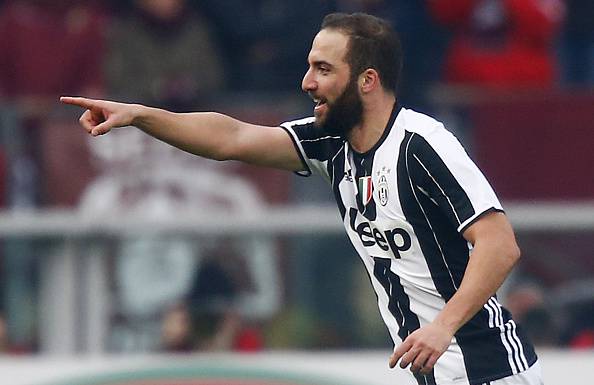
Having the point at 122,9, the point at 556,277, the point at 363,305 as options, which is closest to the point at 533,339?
the point at 556,277

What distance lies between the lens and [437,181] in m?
4.91

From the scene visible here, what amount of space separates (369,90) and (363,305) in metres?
2.42

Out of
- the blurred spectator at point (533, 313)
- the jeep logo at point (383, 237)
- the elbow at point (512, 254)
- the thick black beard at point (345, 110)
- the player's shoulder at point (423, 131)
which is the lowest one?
the blurred spectator at point (533, 313)

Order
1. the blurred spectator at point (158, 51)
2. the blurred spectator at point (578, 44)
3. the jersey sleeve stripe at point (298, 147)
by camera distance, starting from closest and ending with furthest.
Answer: the jersey sleeve stripe at point (298, 147), the blurred spectator at point (158, 51), the blurred spectator at point (578, 44)

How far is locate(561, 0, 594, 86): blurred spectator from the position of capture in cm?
994

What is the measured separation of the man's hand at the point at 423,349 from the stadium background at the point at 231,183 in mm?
2396

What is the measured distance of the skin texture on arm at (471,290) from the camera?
459 centimetres

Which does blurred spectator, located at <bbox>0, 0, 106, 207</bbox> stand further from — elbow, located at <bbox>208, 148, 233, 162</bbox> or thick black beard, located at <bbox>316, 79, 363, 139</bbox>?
thick black beard, located at <bbox>316, 79, 363, 139</bbox>

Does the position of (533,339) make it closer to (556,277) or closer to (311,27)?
(556,277)

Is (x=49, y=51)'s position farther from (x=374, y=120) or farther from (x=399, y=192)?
(x=399, y=192)

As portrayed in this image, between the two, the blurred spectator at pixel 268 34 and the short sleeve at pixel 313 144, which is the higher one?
the blurred spectator at pixel 268 34

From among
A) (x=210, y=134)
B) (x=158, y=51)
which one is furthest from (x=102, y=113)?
(x=158, y=51)

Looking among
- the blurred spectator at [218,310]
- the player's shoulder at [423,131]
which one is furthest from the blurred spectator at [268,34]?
the player's shoulder at [423,131]

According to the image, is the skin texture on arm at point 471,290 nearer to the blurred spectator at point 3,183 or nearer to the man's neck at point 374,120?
the man's neck at point 374,120
